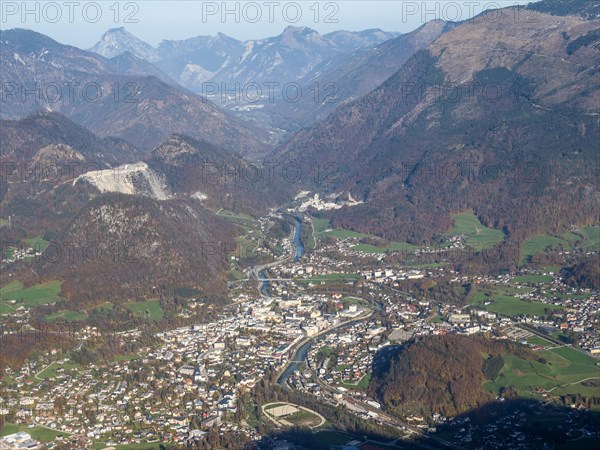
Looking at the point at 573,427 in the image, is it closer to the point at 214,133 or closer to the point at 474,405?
the point at 474,405

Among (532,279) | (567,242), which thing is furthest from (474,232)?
(532,279)

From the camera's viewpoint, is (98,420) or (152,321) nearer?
(98,420)

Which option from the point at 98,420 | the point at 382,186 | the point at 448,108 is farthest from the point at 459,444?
the point at 448,108

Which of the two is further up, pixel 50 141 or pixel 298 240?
pixel 50 141

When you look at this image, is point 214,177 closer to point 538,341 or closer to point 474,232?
point 474,232

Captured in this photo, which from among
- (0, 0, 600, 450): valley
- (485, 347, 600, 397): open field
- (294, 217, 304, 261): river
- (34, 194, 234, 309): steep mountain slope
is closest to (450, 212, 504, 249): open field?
(0, 0, 600, 450): valley
